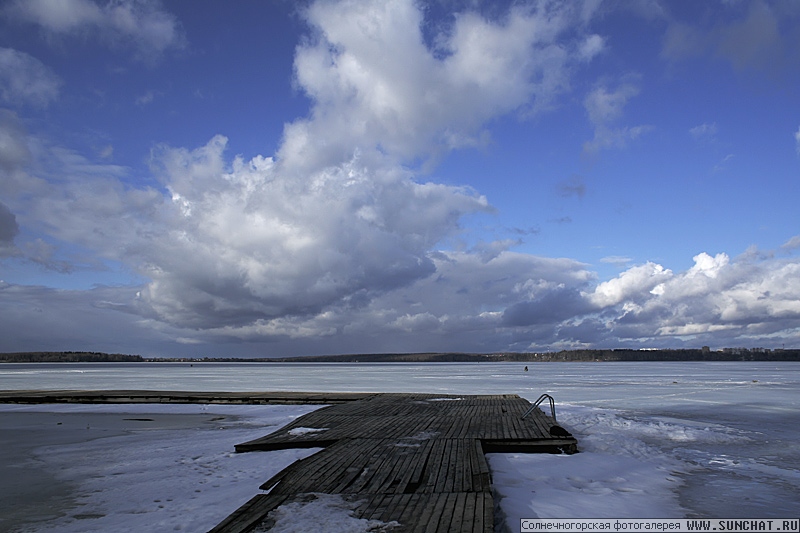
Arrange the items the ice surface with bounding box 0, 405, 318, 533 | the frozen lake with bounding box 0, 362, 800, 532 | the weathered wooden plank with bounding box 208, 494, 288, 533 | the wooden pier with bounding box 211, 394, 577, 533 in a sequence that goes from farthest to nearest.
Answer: the frozen lake with bounding box 0, 362, 800, 532 → the ice surface with bounding box 0, 405, 318, 533 → the wooden pier with bounding box 211, 394, 577, 533 → the weathered wooden plank with bounding box 208, 494, 288, 533

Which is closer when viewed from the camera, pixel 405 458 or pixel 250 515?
pixel 250 515

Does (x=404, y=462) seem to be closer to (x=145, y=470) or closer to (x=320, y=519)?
(x=320, y=519)

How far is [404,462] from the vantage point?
8516 millimetres

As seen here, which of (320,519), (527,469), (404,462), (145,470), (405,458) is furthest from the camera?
(145,470)

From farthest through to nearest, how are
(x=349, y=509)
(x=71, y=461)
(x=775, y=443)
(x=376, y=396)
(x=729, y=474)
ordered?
(x=376, y=396)
(x=775, y=443)
(x=71, y=461)
(x=729, y=474)
(x=349, y=509)

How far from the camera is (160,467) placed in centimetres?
988

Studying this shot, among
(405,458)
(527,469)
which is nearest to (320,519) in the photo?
(405,458)

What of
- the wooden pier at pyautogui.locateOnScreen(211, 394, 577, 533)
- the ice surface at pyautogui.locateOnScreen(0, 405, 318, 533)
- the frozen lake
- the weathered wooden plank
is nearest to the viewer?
the weathered wooden plank

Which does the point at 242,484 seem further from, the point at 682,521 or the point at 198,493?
the point at 682,521

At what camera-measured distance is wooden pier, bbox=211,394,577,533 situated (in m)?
5.88

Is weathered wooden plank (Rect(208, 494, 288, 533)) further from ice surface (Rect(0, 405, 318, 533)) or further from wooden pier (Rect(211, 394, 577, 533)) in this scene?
ice surface (Rect(0, 405, 318, 533))

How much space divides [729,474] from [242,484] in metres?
8.29

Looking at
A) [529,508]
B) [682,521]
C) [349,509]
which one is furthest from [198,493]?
[682,521]

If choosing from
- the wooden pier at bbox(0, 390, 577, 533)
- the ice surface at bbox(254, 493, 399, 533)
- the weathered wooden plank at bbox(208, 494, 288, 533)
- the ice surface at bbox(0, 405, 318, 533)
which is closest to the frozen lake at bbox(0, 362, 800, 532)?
the ice surface at bbox(0, 405, 318, 533)
